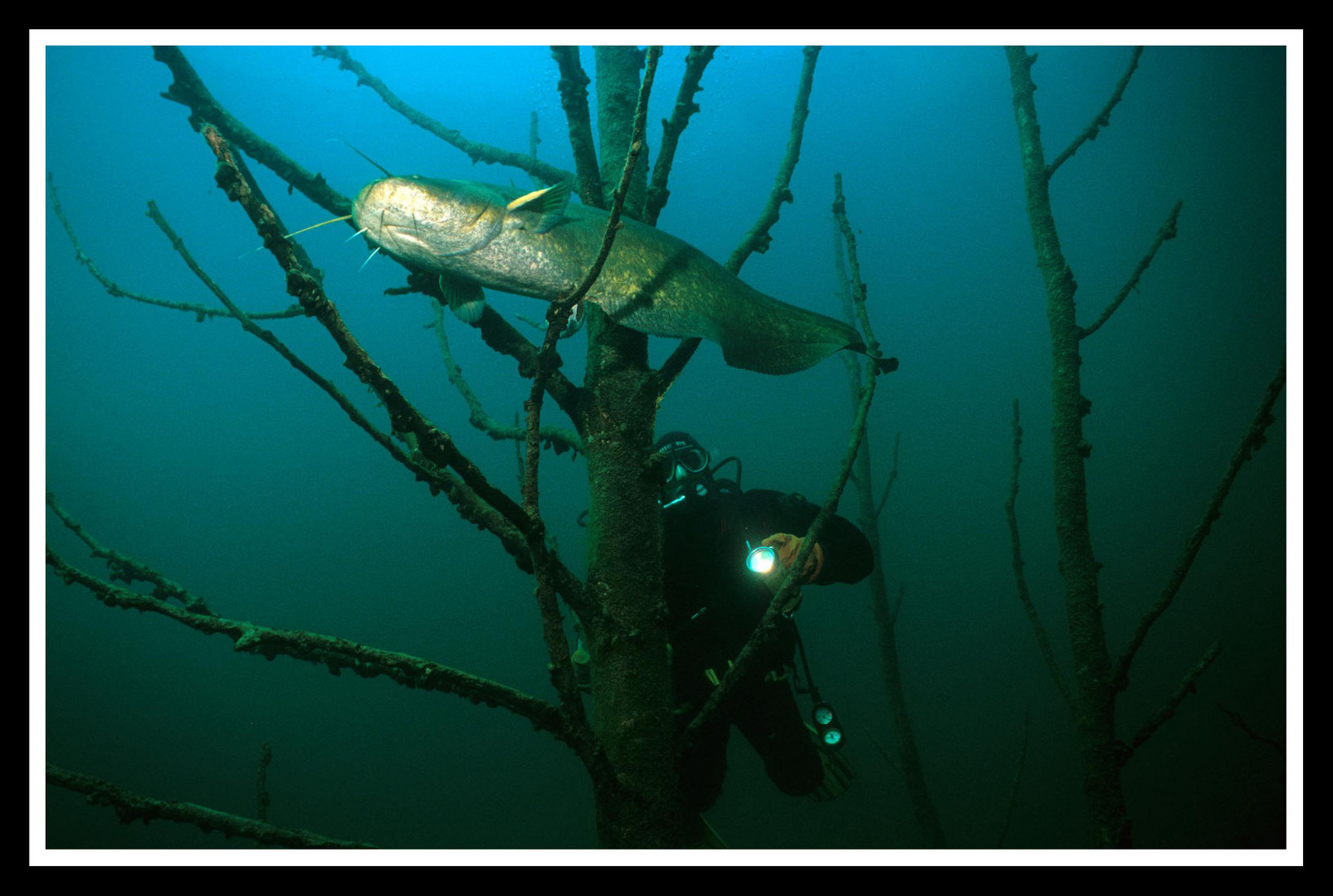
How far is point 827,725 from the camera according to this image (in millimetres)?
3096

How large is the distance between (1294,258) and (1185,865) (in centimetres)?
179

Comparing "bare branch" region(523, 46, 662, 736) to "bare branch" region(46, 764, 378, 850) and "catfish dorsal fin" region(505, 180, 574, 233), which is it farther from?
"bare branch" region(46, 764, 378, 850)

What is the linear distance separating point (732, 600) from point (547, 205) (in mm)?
2576

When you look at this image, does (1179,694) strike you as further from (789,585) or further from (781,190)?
(781,190)

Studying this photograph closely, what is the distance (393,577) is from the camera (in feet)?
161

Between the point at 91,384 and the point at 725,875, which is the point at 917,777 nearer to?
the point at 725,875

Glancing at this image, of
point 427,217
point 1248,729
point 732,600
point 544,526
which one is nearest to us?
point 544,526

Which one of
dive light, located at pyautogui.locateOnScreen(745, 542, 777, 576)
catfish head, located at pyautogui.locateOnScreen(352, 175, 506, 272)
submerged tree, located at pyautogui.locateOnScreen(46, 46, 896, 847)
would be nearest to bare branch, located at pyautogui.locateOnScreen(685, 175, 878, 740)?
submerged tree, located at pyautogui.locateOnScreen(46, 46, 896, 847)

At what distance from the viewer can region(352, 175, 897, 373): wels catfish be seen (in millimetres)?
1059

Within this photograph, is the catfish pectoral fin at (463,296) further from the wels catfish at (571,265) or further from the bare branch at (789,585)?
the bare branch at (789,585)

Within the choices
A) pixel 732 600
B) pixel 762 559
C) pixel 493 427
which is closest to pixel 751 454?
pixel 732 600

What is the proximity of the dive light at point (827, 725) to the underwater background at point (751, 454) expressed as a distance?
78.9 ft

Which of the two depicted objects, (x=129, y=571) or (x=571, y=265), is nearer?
(x=571, y=265)

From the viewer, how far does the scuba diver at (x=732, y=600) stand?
299cm
